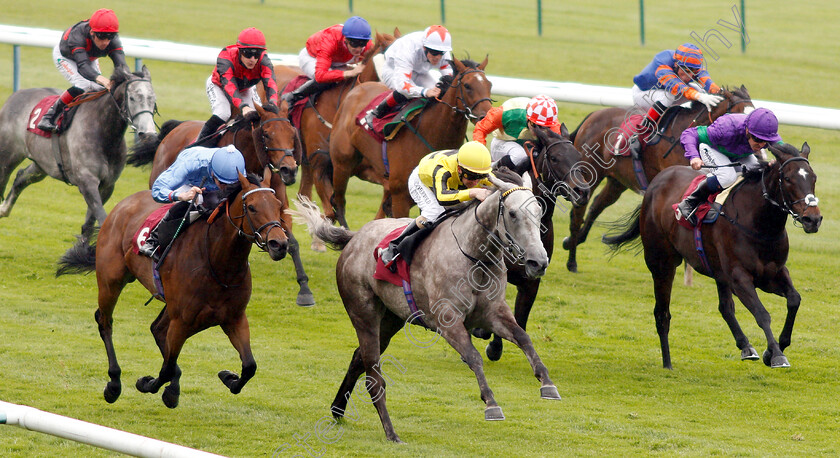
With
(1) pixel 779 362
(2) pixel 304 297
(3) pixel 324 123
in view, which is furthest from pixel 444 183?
(3) pixel 324 123

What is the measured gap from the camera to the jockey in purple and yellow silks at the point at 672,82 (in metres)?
11.0

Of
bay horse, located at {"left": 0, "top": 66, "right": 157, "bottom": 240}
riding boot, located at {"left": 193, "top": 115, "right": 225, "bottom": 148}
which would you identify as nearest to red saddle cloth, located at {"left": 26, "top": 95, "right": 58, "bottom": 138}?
bay horse, located at {"left": 0, "top": 66, "right": 157, "bottom": 240}

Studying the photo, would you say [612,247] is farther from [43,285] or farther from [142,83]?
[43,285]

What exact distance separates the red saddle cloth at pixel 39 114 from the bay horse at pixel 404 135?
9.44 feet

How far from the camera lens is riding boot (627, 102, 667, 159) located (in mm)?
11352

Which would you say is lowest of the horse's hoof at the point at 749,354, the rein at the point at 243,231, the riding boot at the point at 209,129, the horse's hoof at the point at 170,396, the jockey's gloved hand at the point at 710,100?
the horse's hoof at the point at 749,354

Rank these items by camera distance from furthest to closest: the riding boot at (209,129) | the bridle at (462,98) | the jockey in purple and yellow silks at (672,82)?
the jockey in purple and yellow silks at (672,82) < the riding boot at (209,129) < the bridle at (462,98)

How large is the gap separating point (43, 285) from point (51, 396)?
3387 millimetres

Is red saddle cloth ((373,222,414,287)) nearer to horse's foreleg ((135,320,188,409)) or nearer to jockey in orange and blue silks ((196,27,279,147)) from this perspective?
horse's foreleg ((135,320,188,409))

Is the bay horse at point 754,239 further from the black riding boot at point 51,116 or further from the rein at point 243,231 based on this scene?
the black riding boot at point 51,116

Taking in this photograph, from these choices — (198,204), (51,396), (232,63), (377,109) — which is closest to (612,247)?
(377,109)

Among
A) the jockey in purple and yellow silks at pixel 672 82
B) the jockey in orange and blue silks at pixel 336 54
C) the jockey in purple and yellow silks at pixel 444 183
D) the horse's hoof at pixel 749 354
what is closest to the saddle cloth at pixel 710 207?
the horse's hoof at pixel 749 354

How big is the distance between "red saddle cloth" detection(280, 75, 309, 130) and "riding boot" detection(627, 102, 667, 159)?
11.6 feet

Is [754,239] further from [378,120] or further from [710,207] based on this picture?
[378,120]
